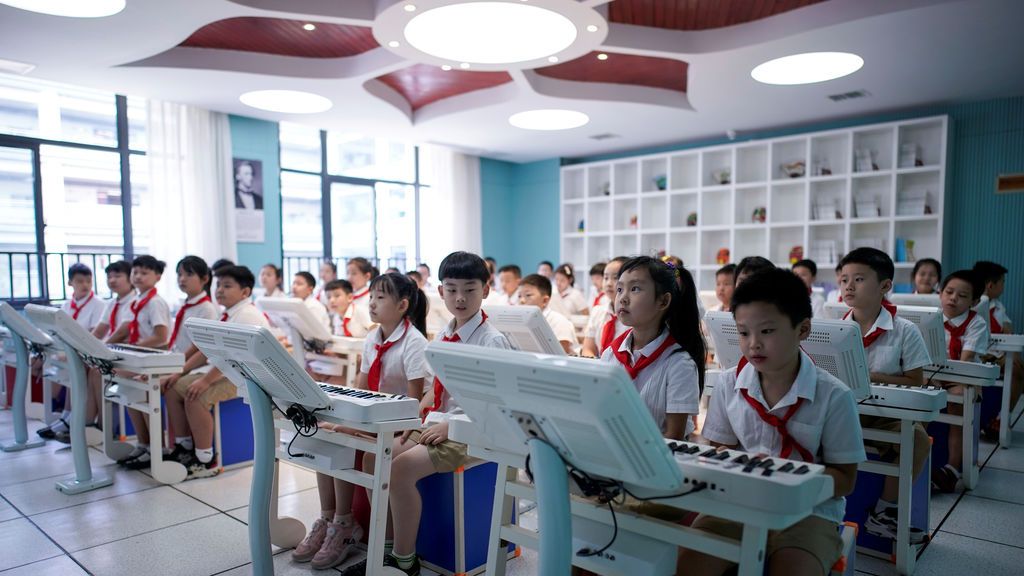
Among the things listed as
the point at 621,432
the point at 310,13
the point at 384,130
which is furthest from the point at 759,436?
the point at 384,130

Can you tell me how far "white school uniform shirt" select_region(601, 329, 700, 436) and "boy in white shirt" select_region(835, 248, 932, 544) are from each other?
115 centimetres

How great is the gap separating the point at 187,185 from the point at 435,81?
323 centimetres

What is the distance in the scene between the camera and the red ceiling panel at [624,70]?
20.7ft

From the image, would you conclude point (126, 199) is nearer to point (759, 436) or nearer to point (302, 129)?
point (302, 129)

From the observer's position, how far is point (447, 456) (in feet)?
7.68

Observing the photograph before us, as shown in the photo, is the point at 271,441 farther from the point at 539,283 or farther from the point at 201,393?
the point at 539,283

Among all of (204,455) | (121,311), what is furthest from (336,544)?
(121,311)

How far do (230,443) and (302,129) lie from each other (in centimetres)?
614

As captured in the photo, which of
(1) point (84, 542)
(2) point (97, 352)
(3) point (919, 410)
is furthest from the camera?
(2) point (97, 352)

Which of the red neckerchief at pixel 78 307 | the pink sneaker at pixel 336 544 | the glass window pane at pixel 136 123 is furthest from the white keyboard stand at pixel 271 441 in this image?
the glass window pane at pixel 136 123

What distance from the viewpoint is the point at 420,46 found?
201 inches

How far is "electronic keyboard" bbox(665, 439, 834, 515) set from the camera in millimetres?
1226

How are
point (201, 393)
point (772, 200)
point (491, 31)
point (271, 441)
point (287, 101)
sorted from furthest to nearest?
point (772, 200) → point (287, 101) → point (491, 31) → point (201, 393) → point (271, 441)

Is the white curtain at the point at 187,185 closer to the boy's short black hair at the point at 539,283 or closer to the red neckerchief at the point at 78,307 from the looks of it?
the red neckerchief at the point at 78,307
